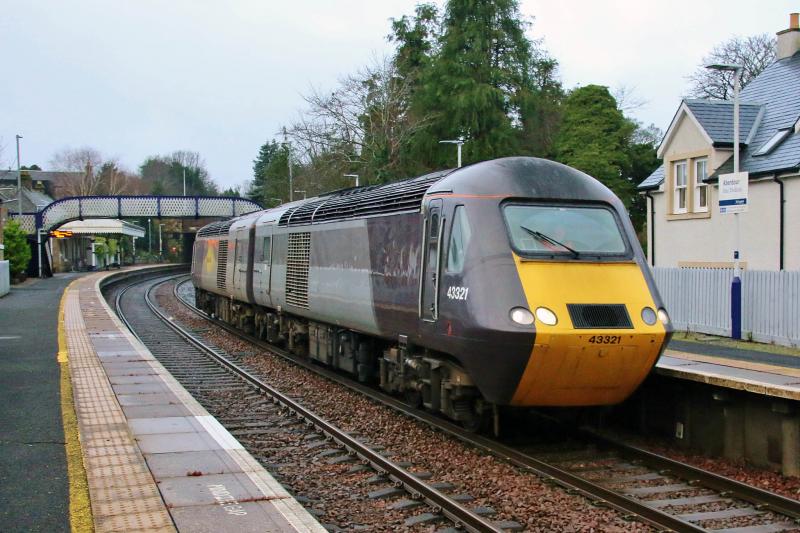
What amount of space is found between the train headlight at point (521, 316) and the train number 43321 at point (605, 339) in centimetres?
64

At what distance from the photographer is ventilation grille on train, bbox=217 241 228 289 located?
24391 mm

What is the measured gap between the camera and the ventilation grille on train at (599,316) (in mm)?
8578

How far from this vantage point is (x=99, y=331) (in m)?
21.2

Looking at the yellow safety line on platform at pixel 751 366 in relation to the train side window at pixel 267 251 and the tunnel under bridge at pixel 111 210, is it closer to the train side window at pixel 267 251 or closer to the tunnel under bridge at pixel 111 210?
the train side window at pixel 267 251

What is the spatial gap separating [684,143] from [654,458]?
755 inches

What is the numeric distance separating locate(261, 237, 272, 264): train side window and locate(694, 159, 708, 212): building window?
13692 mm

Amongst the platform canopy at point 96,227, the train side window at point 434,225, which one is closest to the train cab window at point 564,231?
the train side window at point 434,225

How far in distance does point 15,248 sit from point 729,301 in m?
36.3

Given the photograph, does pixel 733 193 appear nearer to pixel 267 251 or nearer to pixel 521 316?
pixel 267 251

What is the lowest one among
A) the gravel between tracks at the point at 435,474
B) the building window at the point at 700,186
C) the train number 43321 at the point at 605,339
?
the gravel between tracks at the point at 435,474

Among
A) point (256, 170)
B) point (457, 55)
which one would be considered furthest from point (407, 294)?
point (256, 170)

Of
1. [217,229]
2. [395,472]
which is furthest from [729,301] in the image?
[217,229]

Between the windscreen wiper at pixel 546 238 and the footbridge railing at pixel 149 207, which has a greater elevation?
the footbridge railing at pixel 149 207

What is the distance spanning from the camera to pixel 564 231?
9.33 meters
